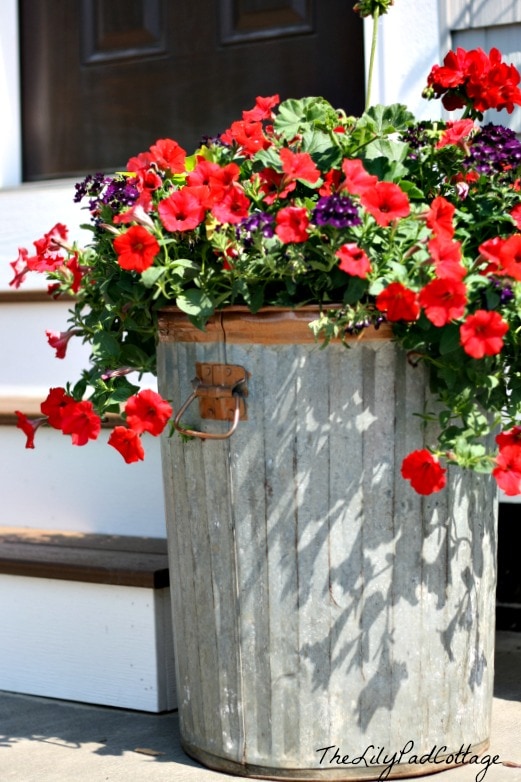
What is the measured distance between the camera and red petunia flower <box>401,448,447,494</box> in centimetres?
180

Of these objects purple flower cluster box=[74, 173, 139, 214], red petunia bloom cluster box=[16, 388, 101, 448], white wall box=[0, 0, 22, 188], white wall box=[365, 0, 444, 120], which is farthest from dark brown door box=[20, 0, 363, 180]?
red petunia bloom cluster box=[16, 388, 101, 448]

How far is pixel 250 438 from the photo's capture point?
1.97 metres

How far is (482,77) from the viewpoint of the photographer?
2031 millimetres

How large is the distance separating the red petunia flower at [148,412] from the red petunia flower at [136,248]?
8.2 inches

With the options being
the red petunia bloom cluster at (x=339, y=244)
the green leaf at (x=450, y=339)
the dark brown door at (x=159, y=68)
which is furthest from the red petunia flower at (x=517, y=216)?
the dark brown door at (x=159, y=68)

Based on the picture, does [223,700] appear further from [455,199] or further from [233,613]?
[455,199]

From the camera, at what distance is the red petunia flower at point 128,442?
1914 mm

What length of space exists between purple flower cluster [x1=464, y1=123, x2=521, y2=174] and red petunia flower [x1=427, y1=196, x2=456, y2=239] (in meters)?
0.15

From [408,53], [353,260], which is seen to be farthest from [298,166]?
[408,53]

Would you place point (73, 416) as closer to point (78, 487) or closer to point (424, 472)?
point (424, 472)

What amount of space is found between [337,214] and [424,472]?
425 millimetres

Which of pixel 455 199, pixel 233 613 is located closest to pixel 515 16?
pixel 455 199

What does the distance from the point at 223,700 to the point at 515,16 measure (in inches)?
67.2

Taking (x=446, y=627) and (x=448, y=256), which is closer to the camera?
(x=448, y=256)
